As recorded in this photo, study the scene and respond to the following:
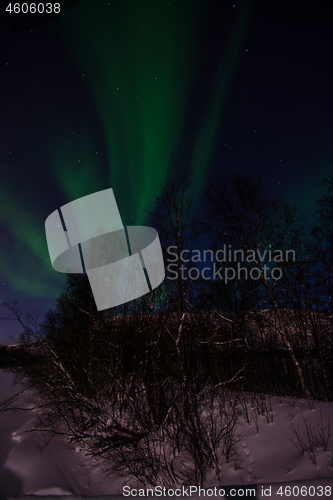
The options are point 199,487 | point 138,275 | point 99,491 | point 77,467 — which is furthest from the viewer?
point 138,275

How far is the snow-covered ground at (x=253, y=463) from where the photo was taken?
3762mm

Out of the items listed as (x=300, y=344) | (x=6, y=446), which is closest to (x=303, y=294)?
(x=300, y=344)

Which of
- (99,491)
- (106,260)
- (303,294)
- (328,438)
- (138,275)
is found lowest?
(99,491)

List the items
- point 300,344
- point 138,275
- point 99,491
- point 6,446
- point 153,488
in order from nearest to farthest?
point 153,488 < point 99,491 < point 6,446 < point 138,275 < point 300,344

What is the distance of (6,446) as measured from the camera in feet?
25.9

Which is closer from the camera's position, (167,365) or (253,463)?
(253,463)

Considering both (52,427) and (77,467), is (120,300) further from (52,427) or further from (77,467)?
(52,427)

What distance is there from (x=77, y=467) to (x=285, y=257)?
11214 millimetres

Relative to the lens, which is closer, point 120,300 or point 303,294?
point 120,300

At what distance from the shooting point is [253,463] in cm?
455

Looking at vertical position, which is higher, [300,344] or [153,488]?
[300,344]

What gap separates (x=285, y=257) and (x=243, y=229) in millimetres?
2726

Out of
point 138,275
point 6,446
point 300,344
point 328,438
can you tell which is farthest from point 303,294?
point 6,446

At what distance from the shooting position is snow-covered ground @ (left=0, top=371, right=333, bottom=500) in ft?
12.3
